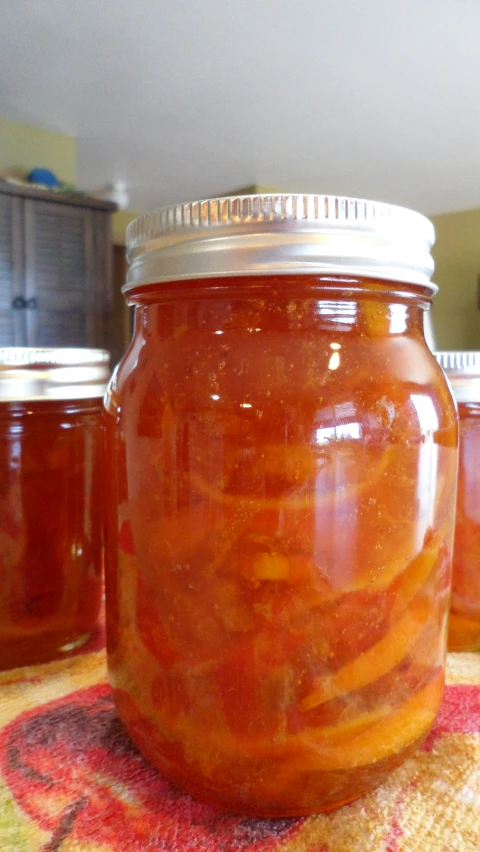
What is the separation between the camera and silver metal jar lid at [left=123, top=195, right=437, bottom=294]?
11.2 inches

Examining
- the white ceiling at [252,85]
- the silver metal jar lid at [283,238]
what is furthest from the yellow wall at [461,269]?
the silver metal jar lid at [283,238]

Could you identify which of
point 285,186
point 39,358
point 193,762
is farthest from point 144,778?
point 285,186

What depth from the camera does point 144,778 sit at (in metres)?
0.33

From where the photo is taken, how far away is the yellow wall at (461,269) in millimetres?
4672

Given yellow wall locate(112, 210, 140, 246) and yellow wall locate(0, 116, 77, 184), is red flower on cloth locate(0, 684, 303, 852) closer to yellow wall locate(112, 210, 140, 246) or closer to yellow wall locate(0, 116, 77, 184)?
yellow wall locate(0, 116, 77, 184)

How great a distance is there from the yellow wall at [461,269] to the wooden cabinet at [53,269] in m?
2.84

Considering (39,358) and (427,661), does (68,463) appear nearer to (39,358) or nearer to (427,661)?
(39,358)

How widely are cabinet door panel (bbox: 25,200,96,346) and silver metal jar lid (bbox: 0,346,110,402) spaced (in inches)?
93.3

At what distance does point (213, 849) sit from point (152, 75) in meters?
2.58

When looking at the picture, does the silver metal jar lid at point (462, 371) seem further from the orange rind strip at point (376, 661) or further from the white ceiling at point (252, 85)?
the white ceiling at point (252, 85)


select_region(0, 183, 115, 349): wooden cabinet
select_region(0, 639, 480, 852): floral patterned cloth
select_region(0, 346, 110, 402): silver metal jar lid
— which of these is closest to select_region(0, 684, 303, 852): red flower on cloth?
select_region(0, 639, 480, 852): floral patterned cloth

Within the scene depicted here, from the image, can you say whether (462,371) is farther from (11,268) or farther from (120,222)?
(120,222)

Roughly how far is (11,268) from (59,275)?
206 millimetres

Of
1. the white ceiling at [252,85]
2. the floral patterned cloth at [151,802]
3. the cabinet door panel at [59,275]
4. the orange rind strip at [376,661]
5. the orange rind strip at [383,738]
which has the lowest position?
the floral patterned cloth at [151,802]
